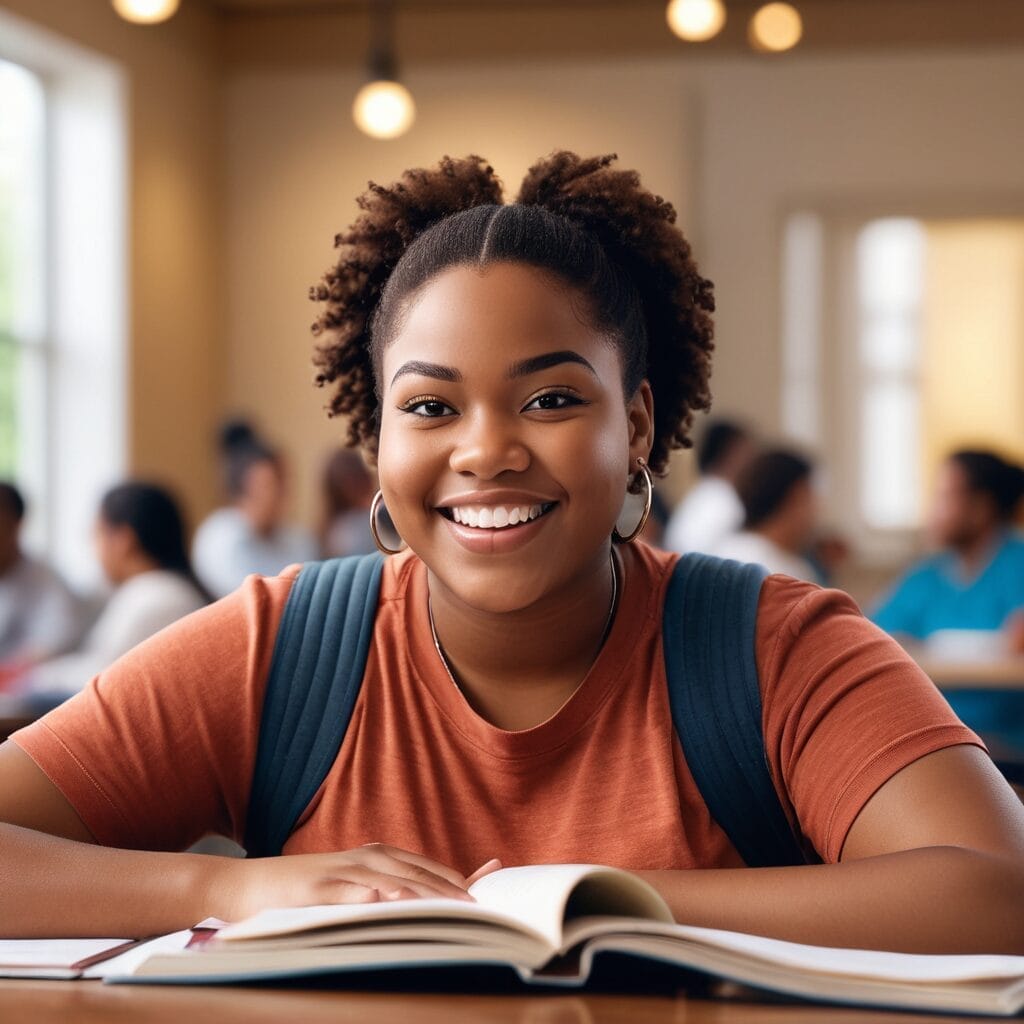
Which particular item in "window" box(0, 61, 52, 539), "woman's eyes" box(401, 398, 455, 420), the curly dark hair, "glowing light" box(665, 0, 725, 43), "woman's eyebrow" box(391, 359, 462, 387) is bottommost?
"woman's eyes" box(401, 398, 455, 420)

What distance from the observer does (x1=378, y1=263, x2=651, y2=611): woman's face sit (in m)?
1.35

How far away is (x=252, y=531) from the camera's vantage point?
5.96 m

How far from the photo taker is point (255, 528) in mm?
5957

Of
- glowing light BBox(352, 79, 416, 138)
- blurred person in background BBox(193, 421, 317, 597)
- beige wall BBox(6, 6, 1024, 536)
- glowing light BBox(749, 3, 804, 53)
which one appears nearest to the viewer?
glowing light BBox(749, 3, 804, 53)

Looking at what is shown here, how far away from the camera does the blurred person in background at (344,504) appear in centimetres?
558

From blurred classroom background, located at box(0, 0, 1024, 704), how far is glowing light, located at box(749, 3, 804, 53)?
50.9 inches

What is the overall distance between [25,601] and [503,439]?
3.79 metres

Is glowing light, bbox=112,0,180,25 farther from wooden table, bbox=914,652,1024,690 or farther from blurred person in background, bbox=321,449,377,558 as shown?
wooden table, bbox=914,652,1024,690

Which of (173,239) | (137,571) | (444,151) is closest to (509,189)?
(444,151)

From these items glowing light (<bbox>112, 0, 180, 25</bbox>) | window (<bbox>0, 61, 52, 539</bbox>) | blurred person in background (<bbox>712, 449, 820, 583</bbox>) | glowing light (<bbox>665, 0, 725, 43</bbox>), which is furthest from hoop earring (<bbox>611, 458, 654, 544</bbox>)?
window (<bbox>0, 61, 52, 539</bbox>)

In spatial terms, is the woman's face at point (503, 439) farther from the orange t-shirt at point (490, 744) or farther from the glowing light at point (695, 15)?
the glowing light at point (695, 15)

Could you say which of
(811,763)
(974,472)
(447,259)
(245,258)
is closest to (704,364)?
(447,259)

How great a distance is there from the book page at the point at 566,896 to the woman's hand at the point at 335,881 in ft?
0.18

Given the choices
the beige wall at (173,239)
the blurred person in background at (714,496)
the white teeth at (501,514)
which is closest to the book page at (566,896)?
the white teeth at (501,514)
